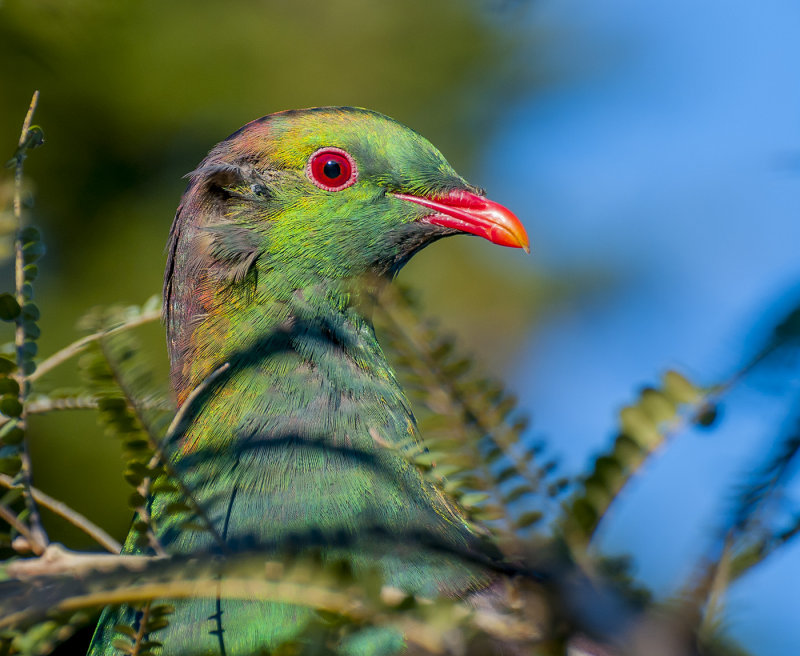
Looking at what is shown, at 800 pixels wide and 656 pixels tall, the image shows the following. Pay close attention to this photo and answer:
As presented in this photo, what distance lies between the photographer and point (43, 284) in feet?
17.7

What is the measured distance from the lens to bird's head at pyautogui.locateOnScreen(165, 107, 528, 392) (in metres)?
3.09

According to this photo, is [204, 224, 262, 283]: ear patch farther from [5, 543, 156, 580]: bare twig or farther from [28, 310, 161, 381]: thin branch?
[5, 543, 156, 580]: bare twig

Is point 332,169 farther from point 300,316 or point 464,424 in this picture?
point 464,424

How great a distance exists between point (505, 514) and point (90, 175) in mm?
5093

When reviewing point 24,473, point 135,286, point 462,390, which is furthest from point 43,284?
point 462,390

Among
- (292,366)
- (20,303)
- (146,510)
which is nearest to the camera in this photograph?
(146,510)

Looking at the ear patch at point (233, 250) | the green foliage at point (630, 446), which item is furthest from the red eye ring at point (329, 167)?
the green foliage at point (630, 446)

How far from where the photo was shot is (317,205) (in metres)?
3.14

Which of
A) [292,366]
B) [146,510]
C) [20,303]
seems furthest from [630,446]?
[292,366]

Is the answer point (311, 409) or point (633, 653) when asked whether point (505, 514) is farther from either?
point (311, 409)

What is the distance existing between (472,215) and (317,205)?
1.88 feet

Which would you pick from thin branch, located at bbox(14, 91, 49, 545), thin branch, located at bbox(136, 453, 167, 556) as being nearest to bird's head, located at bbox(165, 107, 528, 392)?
thin branch, located at bbox(14, 91, 49, 545)

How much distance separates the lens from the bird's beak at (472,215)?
10.2 ft

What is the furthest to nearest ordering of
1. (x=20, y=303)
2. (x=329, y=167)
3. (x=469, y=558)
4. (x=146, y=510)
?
(x=329, y=167)
(x=20, y=303)
(x=146, y=510)
(x=469, y=558)
